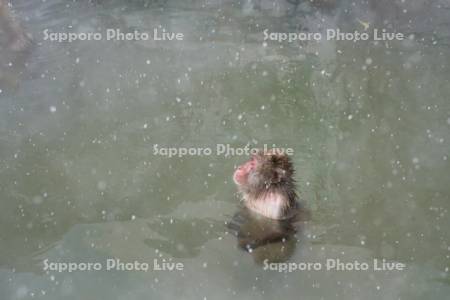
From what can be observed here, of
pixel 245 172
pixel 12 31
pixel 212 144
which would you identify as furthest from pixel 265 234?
pixel 12 31

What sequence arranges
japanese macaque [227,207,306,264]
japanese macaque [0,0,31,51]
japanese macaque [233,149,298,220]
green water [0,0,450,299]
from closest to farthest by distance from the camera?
japanese macaque [233,149,298,220] → japanese macaque [227,207,306,264] → green water [0,0,450,299] → japanese macaque [0,0,31,51]

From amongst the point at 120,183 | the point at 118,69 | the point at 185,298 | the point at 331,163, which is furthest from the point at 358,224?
the point at 118,69

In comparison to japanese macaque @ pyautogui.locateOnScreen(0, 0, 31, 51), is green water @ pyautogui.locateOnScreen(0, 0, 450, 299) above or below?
below

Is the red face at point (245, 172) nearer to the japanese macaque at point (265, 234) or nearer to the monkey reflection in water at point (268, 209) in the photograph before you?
the monkey reflection in water at point (268, 209)

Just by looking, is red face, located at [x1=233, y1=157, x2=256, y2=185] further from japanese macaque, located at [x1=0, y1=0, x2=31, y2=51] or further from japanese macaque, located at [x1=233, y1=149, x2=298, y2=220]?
japanese macaque, located at [x1=0, y1=0, x2=31, y2=51]

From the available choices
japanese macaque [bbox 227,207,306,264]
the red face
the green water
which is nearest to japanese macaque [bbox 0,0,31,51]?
the green water

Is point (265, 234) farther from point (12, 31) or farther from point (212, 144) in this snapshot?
point (12, 31)
